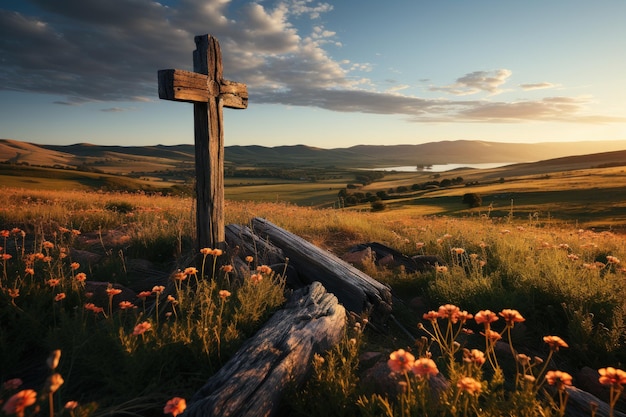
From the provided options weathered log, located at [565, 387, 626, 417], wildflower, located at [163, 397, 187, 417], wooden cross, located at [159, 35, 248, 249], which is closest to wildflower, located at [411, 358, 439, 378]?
wildflower, located at [163, 397, 187, 417]

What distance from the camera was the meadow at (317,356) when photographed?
2.19 metres

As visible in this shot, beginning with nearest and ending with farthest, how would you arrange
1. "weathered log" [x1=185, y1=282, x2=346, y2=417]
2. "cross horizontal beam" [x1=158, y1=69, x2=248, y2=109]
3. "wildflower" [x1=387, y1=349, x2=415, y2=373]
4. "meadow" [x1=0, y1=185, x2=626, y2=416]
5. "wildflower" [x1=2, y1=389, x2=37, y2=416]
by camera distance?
"wildflower" [x1=2, y1=389, x2=37, y2=416], "wildflower" [x1=387, y1=349, x2=415, y2=373], "meadow" [x1=0, y1=185, x2=626, y2=416], "weathered log" [x1=185, y1=282, x2=346, y2=417], "cross horizontal beam" [x1=158, y1=69, x2=248, y2=109]

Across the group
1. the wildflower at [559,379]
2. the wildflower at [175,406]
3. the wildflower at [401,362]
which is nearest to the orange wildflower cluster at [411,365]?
the wildflower at [401,362]

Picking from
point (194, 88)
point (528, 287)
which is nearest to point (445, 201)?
point (528, 287)

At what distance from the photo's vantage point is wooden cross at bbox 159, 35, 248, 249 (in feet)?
15.6

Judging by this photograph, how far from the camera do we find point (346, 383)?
97.6 inches

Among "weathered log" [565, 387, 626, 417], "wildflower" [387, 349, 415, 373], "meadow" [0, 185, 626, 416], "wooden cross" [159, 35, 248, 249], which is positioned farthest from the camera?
"wooden cross" [159, 35, 248, 249]

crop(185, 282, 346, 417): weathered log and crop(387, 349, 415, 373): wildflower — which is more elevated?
crop(387, 349, 415, 373): wildflower

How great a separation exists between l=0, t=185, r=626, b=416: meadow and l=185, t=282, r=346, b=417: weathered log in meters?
0.16

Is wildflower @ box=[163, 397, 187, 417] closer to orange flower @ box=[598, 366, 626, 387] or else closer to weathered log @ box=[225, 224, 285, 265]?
orange flower @ box=[598, 366, 626, 387]

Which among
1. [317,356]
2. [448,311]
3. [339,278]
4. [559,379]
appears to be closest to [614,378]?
[559,379]

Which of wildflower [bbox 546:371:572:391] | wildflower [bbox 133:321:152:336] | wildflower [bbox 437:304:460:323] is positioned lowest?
wildflower [bbox 133:321:152:336]

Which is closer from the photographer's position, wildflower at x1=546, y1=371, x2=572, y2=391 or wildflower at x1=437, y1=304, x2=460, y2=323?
wildflower at x1=546, y1=371, x2=572, y2=391

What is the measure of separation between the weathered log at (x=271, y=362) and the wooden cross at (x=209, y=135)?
1.76 meters
